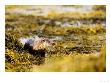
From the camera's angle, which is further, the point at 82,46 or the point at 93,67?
the point at 82,46

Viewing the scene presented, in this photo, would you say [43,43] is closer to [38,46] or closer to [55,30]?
[38,46]

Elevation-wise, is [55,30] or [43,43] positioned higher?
[55,30]

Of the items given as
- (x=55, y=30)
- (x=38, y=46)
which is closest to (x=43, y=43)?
(x=38, y=46)

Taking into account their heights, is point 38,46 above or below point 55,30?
below
